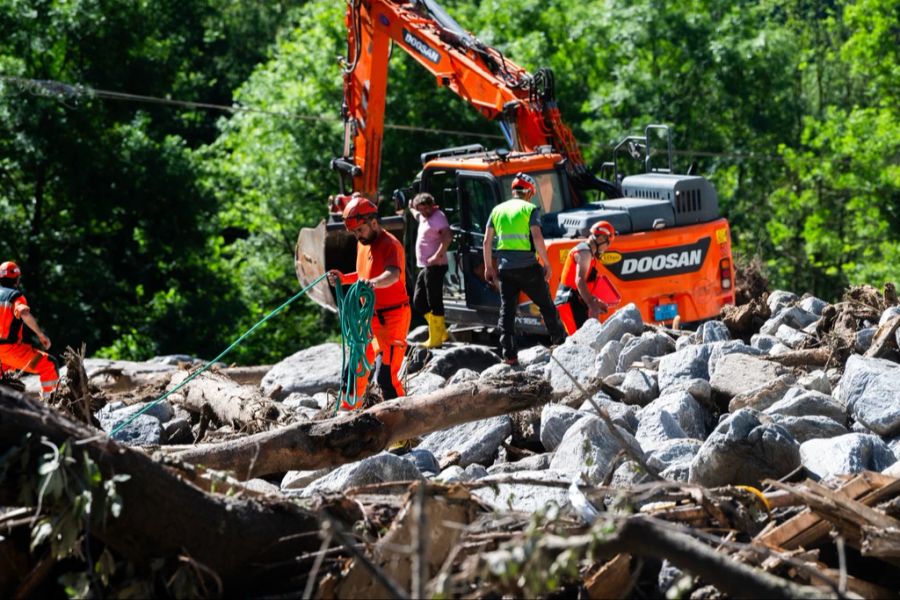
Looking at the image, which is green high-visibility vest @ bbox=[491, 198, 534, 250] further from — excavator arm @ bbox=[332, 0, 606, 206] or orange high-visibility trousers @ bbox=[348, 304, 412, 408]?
excavator arm @ bbox=[332, 0, 606, 206]

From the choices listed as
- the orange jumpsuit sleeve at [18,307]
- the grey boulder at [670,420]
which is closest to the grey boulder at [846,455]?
the grey boulder at [670,420]

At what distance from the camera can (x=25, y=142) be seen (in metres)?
22.5

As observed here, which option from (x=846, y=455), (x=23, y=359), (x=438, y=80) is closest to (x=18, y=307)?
(x=23, y=359)

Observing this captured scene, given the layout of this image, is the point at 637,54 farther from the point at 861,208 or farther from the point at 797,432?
the point at 797,432

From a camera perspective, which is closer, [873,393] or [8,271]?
[873,393]

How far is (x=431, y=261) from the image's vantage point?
43.2ft

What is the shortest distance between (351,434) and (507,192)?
7012 millimetres

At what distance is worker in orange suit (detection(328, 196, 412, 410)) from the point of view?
923cm

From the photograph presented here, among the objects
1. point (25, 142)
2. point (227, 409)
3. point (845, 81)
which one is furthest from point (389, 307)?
point (845, 81)

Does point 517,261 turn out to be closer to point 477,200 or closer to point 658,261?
point 477,200

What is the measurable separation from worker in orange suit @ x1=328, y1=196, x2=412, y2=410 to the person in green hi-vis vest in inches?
82.0

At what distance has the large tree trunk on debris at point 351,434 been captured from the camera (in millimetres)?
6707

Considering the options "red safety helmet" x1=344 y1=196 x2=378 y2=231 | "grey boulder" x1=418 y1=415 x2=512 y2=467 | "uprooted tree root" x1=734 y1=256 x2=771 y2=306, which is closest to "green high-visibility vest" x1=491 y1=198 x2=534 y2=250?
"red safety helmet" x1=344 y1=196 x2=378 y2=231

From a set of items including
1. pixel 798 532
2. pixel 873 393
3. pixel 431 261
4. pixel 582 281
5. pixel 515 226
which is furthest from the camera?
pixel 431 261
